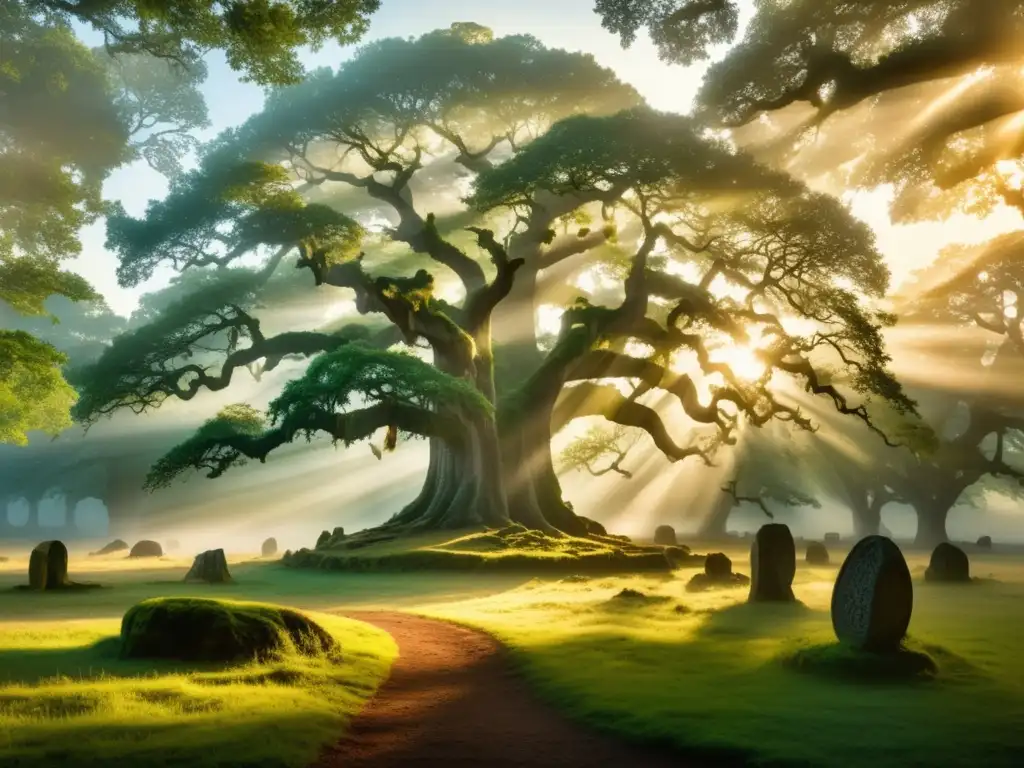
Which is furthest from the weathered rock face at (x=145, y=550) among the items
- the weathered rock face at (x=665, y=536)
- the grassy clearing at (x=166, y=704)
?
the grassy clearing at (x=166, y=704)

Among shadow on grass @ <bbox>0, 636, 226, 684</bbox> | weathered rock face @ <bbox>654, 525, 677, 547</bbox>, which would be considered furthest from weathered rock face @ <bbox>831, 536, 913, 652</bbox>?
weathered rock face @ <bbox>654, 525, 677, 547</bbox>

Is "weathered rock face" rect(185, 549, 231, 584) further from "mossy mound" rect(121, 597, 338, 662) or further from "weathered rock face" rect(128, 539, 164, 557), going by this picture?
"weathered rock face" rect(128, 539, 164, 557)

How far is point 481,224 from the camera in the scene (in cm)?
3706

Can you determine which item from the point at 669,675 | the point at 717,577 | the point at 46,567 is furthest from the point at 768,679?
the point at 46,567

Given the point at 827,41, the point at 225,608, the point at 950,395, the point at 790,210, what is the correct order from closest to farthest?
the point at 225,608 < the point at 827,41 < the point at 790,210 < the point at 950,395

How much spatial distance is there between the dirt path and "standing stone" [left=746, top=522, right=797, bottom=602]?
7.27 m

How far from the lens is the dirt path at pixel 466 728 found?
6.25 m

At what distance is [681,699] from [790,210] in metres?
22.2

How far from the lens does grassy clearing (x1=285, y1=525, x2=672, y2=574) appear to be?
22.4 metres

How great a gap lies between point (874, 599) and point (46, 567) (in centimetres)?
1630

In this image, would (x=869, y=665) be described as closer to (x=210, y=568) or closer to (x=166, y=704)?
(x=166, y=704)

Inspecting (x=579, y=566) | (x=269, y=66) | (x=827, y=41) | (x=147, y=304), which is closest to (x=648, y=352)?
(x=579, y=566)

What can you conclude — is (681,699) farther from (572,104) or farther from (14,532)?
(14,532)

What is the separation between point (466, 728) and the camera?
23.3 ft
